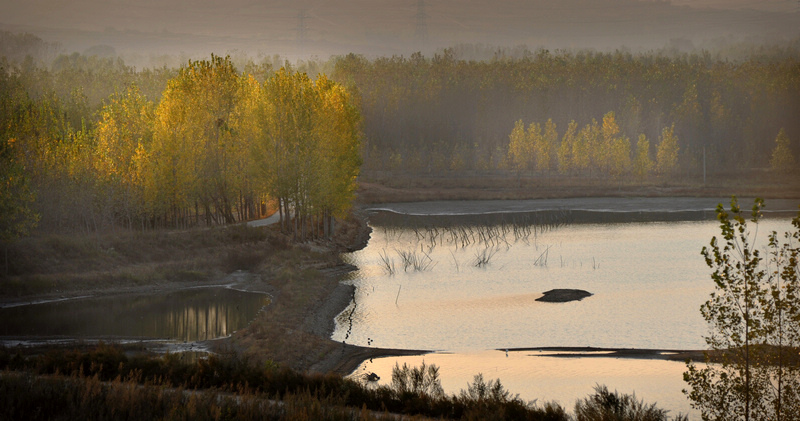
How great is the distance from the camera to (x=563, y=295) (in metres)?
35.6

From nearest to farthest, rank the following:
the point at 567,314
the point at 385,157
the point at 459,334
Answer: the point at 459,334
the point at 567,314
the point at 385,157

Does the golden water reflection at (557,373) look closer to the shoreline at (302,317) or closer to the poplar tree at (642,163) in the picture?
the shoreline at (302,317)

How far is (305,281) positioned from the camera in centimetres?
3816

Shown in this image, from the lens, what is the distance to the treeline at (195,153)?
44094mm

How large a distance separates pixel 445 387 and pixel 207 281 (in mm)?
21996

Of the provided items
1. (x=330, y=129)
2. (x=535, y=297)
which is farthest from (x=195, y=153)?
(x=535, y=297)

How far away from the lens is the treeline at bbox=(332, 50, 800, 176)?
12862 cm

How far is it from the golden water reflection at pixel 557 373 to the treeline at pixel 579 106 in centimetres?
9455

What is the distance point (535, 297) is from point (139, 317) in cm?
1877

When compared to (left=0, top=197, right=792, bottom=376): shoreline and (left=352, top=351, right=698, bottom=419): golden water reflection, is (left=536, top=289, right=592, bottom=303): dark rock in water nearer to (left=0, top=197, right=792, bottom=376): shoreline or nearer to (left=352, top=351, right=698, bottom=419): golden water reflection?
(left=0, top=197, right=792, bottom=376): shoreline

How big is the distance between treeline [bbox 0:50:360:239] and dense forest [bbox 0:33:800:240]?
13 cm

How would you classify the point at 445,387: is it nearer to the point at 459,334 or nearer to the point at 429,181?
the point at 459,334

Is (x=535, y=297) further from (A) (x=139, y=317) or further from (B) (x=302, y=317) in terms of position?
(A) (x=139, y=317)

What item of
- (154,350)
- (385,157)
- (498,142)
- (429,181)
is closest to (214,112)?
(154,350)
